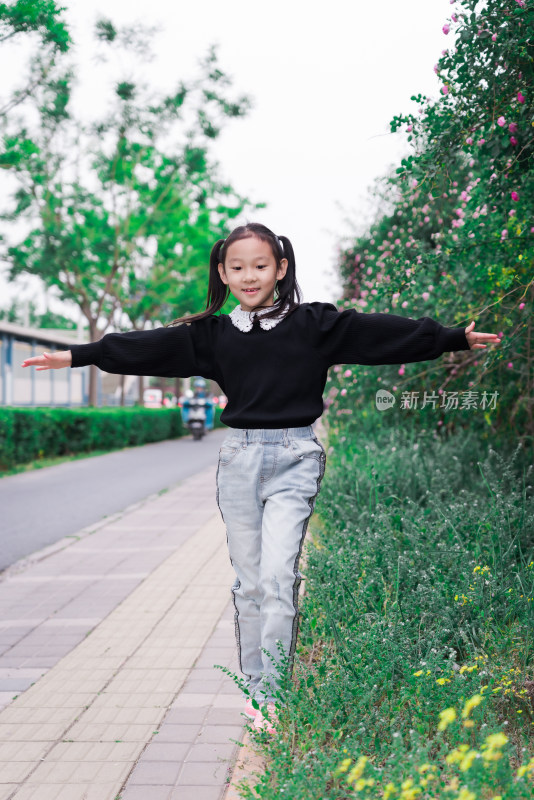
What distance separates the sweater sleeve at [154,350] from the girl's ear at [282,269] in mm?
301

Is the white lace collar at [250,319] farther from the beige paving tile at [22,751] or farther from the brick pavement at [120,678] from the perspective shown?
the beige paving tile at [22,751]

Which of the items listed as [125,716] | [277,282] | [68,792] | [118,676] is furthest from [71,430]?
[68,792]

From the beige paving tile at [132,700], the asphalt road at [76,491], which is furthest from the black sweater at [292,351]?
the asphalt road at [76,491]

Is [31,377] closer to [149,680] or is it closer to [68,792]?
[149,680]

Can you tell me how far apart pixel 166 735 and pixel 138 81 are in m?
20.2

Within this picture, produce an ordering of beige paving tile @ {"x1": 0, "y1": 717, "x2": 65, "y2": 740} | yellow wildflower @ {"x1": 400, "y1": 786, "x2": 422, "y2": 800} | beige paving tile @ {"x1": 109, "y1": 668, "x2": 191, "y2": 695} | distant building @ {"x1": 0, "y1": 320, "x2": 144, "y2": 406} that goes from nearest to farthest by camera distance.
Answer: yellow wildflower @ {"x1": 400, "y1": 786, "x2": 422, "y2": 800} < beige paving tile @ {"x1": 0, "y1": 717, "x2": 65, "y2": 740} < beige paving tile @ {"x1": 109, "y1": 668, "x2": 191, "y2": 695} < distant building @ {"x1": 0, "y1": 320, "x2": 144, "y2": 406}

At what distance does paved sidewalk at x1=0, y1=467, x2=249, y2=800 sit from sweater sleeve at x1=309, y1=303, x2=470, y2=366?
1.43 m

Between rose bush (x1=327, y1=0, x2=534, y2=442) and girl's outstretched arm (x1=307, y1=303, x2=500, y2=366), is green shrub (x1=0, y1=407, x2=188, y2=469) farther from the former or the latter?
girl's outstretched arm (x1=307, y1=303, x2=500, y2=366)

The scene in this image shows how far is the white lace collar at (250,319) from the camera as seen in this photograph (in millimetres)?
3389

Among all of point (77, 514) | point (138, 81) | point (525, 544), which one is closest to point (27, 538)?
point (77, 514)

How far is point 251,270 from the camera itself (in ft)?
11.1

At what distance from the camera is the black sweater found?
10.9ft

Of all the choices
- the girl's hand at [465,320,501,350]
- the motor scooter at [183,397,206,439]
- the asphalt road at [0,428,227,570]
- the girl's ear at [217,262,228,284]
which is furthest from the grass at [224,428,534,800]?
the motor scooter at [183,397,206,439]

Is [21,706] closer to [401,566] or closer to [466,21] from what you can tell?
[401,566]
